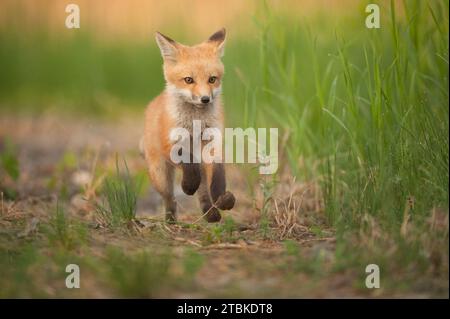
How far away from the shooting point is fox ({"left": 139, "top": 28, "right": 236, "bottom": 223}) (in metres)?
4.89

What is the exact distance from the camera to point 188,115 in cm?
519

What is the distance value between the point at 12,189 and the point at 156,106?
170 cm

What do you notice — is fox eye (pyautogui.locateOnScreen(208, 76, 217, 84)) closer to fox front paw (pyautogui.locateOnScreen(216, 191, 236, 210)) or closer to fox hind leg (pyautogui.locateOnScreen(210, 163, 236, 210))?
fox hind leg (pyautogui.locateOnScreen(210, 163, 236, 210))

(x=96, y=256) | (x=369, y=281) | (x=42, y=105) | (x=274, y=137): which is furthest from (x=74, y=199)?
(x=42, y=105)

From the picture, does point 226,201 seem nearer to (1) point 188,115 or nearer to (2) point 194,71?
(1) point 188,115

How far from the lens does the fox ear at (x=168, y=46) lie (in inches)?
198

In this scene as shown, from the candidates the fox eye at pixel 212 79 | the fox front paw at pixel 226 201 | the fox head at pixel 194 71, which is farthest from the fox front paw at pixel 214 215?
the fox eye at pixel 212 79

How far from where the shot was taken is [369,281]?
3.49 meters

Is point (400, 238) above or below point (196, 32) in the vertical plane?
below

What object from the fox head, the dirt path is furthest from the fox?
the dirt path

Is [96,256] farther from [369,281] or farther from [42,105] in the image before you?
[42,105]

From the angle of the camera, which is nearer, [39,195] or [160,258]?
[160,258]

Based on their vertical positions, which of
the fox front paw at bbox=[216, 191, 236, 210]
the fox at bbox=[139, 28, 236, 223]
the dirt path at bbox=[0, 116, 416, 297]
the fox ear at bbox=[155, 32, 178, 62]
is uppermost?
the fox ear at bbox=[155, 32, 178, 62]

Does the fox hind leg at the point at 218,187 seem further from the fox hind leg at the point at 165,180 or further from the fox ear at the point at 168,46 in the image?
the fox ear at the point at 168,46
